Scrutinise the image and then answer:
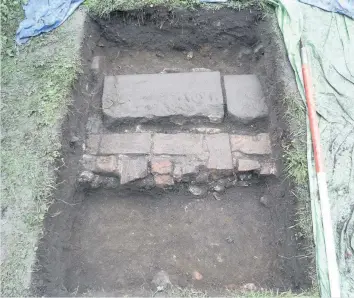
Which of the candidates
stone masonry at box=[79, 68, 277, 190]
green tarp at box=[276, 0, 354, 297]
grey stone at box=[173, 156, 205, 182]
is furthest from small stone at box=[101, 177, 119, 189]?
green tarp at box=[276, 0, 354, 297]

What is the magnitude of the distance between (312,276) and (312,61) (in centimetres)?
191

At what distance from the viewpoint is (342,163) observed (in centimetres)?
300

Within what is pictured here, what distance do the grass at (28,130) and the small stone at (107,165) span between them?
1.31ft

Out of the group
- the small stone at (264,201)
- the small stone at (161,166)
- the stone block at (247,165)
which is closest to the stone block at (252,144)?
the stone block at (247,165)

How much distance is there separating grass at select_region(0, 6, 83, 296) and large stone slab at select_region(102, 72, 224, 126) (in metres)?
0.42

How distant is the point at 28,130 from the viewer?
3133mm

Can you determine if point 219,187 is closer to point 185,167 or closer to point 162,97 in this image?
point 185,167

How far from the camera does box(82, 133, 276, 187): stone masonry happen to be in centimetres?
325

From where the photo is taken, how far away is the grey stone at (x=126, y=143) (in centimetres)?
337

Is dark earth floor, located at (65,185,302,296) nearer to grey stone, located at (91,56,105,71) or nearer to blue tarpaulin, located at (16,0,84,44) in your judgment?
grey stone, located at (91,56,105,71)

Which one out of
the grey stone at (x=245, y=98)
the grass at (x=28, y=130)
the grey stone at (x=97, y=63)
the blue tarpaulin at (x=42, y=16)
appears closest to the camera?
the grass at (x=28, y=130)

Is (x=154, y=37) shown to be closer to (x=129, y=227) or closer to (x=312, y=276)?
(x=129, y=227)

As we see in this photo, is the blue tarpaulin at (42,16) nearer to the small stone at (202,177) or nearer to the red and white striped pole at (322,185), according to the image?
the small stone at (202,177)

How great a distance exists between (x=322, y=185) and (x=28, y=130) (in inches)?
90.6
